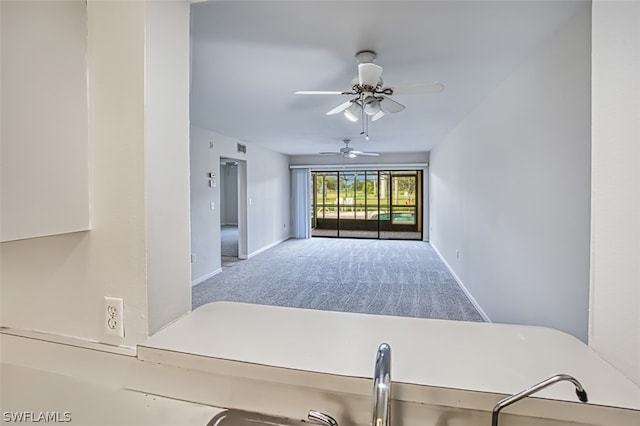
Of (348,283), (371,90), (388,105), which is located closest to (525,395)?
(371,90)

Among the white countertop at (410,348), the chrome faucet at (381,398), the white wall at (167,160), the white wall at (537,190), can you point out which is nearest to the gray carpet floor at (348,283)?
the white wall at (537,190)

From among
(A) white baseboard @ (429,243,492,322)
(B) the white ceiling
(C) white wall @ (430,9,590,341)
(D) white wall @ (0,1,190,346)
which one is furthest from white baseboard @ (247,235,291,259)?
(D) white wall @ (0,1,190,346)

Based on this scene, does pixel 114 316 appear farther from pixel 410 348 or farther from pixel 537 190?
pixel 537 190

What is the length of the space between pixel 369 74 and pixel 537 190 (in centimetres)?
146

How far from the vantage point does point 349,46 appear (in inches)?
89.8

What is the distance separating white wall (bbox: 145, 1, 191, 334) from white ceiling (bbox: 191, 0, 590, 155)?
1027 mm

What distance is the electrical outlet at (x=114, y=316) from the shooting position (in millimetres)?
913

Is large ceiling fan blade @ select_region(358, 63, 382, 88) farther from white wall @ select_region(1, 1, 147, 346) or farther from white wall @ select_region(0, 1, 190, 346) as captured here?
white wall @ select_region(1, 1, 147, 346)

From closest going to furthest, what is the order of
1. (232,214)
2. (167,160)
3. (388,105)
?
(167,160), (388,105), (232,214)

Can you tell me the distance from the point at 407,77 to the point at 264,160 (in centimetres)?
520

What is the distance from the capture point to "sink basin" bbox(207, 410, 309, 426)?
2.58 feet

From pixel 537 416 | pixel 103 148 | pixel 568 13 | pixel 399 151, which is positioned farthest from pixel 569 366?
pixel 399 151

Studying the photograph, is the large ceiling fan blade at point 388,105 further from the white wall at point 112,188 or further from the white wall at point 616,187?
the white wall at point 112,188

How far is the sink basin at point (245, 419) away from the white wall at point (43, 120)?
627 mm
